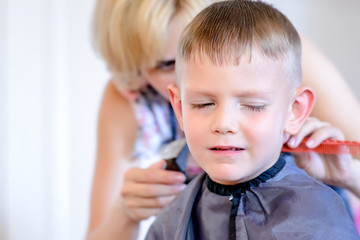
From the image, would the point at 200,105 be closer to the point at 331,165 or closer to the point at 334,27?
the point at 331,165

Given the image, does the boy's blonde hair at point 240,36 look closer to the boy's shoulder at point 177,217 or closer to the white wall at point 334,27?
the boy's shoulder at point 177,217

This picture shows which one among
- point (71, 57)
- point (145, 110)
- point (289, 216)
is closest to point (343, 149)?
point (289, 216)

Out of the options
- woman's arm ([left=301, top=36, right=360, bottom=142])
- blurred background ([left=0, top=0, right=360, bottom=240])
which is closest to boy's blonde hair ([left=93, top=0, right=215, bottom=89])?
woman's arm ([left=301, top=36, right=360, bottom=142])

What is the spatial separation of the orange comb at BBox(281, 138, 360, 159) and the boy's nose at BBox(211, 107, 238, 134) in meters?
0.15

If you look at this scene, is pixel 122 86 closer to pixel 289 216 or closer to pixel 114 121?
pixel 114 121

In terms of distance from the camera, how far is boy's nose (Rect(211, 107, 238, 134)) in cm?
53

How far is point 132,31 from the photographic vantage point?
3.05 ft

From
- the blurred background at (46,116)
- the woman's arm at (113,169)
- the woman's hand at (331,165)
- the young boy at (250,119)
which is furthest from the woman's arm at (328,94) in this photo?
the blurred background at (46,116)

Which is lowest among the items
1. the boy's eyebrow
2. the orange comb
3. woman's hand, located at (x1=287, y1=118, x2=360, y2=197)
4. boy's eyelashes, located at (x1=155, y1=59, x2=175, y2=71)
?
woman's hand, located at (x1=287, y1=118, x2=360, y2=197)

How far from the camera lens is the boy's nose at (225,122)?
531 millimetres

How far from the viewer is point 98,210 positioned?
44.2 inches

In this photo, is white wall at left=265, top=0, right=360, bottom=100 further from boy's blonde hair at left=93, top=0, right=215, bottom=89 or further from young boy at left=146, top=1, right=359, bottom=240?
young boy at left=146, top=1, right=359, bottom=240

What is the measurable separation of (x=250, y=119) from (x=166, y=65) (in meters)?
0.41

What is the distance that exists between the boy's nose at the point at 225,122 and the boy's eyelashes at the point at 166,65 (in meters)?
0.39
